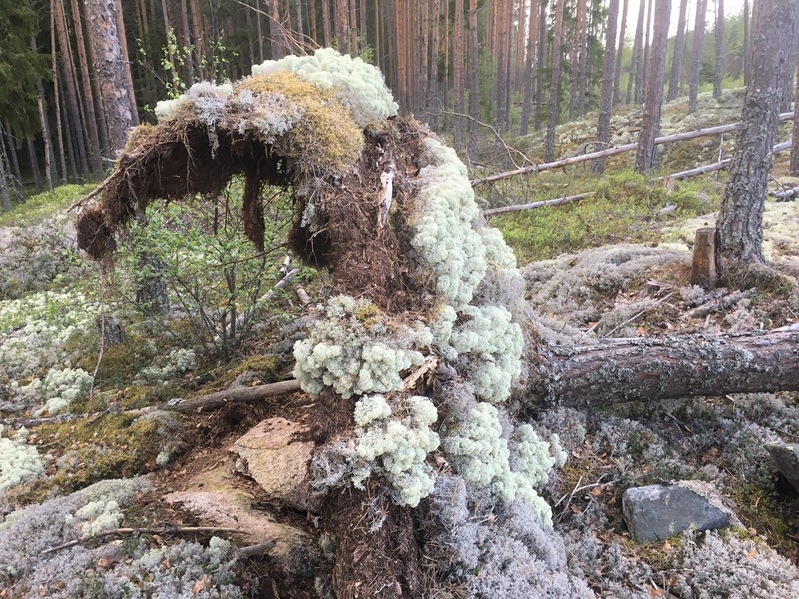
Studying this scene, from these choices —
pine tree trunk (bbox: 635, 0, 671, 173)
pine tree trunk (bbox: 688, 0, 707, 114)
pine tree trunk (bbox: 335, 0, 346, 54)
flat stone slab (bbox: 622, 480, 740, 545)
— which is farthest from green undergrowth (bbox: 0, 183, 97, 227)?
pine tree trunk (bbox: 688, 0, 707, 114)

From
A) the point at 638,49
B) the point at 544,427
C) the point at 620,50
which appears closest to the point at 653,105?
the point at 544,427

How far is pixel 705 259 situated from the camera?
6.28 m

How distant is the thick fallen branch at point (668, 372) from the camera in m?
4.21

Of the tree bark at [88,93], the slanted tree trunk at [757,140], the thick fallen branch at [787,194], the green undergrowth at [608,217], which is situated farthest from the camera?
the tree bark at [88,93]

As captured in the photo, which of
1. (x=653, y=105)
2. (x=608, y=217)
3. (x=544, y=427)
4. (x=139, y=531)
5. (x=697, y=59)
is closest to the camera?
(x=139, y=531)

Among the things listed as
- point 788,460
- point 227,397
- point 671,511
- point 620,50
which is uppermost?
point 620,50

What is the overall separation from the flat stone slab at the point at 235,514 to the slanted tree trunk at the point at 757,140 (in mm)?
6199

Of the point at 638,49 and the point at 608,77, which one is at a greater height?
the point at 638,49

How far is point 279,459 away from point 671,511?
Answer: 2.90 metres

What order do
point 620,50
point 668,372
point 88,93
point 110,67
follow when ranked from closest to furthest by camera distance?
point 668,372, point 110,67, point 88,93, point 620,50

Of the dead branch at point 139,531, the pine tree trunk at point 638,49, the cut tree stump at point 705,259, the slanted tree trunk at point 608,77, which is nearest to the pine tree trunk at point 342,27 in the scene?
the slanted tree trunk at point 608,77

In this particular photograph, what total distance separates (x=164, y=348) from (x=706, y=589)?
5.98 m

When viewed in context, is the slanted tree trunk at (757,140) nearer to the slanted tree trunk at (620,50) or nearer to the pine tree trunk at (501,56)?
the pine tree trunk at (501,56)

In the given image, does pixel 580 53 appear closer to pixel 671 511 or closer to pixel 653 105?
pixel 653 105
